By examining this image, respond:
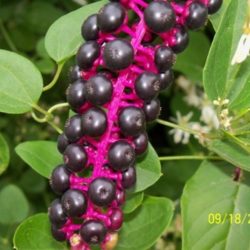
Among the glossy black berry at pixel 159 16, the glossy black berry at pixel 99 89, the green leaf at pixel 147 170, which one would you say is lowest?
the green leaf at pixel 147 170

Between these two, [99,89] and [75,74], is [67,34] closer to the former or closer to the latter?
[75,74]

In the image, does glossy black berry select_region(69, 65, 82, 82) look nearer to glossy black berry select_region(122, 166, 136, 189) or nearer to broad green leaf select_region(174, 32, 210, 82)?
glossy black berry select_region(122, 166, 136, 189)

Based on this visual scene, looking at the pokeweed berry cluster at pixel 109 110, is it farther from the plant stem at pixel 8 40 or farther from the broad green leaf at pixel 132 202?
the plant stem at pixel 8 40

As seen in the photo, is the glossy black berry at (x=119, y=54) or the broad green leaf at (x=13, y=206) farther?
the broad green leaf at (x=13, y=206)

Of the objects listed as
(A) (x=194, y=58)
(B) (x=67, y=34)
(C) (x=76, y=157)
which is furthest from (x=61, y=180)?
(A) (x=194, y=58)

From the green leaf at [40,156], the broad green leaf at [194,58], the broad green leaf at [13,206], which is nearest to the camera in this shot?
the green leaf at [40,156]

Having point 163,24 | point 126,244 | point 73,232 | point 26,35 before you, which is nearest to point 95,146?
point 73,232

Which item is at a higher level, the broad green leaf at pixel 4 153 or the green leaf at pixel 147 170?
the green leaf at pixel 147 170

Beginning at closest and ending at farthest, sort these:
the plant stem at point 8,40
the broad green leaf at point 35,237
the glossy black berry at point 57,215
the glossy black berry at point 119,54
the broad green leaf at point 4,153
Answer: the glossy black berry at point 119,54 < the glossy black berry at point 57,215 < the broad green leaf at point 35,237 < the broad green leaf at point 4,153 < the plant stem at point 8,40

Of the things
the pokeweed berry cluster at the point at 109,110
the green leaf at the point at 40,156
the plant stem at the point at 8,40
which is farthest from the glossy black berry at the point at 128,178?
the plant stem at the point at 8,40
